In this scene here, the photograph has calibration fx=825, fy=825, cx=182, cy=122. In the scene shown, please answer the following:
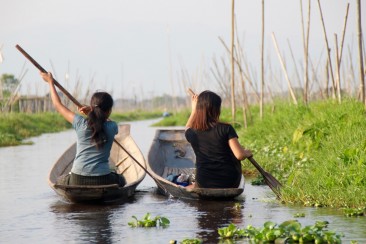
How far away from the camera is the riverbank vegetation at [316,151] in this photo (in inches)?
320

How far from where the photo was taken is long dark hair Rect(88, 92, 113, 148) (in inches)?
339

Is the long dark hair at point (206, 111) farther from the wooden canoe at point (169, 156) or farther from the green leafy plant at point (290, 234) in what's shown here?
the green leafy plant at point (290, 234)

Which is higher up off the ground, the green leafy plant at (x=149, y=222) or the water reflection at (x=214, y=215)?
the green leafy plant at (x=149, y=222)

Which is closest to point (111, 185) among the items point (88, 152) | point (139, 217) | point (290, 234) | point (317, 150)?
point (88, 152)

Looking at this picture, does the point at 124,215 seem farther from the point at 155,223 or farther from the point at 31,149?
the point at 31,149

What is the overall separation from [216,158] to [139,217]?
108cm

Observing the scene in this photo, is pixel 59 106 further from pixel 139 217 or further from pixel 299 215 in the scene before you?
pixel 299 215

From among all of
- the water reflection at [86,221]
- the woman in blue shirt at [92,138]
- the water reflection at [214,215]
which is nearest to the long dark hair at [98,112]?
the woman in blue shirt at [92,138]

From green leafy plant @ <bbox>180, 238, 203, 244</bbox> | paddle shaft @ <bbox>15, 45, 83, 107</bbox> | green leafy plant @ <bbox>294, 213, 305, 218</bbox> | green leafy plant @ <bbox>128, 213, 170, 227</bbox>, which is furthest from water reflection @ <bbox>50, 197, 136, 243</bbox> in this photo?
green leafy plant @ <bbox>294, 213, 305, 218</bbox>

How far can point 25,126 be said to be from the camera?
86.2ft

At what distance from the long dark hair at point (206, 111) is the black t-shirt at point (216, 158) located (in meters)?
0.07

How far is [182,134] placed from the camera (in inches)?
500

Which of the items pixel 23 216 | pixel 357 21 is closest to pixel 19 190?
pixel 23 216

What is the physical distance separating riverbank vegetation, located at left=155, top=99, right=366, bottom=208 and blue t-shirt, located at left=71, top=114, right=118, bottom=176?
6.40 feet
